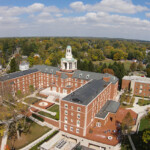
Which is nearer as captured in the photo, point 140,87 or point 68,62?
point 68,62

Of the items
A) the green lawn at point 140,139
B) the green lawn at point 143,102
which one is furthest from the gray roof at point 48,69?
the green lawn at point 140,139

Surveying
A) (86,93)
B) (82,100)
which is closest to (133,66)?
(86,93)

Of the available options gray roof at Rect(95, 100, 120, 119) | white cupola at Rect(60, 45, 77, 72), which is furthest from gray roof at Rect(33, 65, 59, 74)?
gray roof at Rect(95, 100, 120, 119)

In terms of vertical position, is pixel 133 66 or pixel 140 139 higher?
pixel 133 66

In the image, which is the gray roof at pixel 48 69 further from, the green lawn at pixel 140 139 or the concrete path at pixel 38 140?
the green lawn at pixel 140 139

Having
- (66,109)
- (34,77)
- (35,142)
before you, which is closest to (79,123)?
A: (66,109)

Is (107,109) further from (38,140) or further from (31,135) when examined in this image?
(31,135)

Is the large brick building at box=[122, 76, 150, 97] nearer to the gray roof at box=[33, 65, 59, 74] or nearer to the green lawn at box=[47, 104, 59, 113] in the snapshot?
the green lawn at box=[47, 104, 59, 113]
